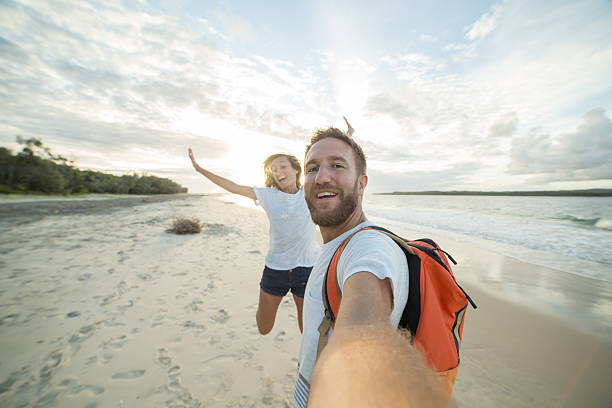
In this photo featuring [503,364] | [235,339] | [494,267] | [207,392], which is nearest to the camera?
[207,392]

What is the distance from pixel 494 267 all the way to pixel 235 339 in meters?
8.95

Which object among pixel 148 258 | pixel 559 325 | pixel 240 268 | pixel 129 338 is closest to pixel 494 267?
pixel 559 325

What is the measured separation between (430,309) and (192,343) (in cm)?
376

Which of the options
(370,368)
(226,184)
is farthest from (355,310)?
(226,184)

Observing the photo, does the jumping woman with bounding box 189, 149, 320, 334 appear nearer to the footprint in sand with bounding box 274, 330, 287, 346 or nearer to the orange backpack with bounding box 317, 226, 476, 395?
the footprint in sand with bounding box 274, 330, 287, 346

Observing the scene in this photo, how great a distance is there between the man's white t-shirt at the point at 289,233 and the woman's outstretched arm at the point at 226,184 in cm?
61

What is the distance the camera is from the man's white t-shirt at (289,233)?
301cm

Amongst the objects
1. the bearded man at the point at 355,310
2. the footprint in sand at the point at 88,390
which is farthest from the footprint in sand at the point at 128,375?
the bearded man at the point at 355,310

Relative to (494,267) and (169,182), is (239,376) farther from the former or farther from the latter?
(169,182)

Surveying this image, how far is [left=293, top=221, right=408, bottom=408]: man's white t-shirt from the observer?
1.02 meters

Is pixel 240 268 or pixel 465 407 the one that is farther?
pixel 240 268

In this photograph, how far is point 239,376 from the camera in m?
2.85

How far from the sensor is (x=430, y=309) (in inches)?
38.0

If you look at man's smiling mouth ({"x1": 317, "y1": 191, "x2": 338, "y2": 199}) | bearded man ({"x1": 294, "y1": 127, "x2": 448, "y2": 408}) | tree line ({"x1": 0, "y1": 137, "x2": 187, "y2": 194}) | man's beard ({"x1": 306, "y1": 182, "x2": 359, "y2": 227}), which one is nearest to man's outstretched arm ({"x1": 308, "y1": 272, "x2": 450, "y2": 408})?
bearded man ({"x1": 294, "y1": 127, "x2": 448, "y2": 408})
